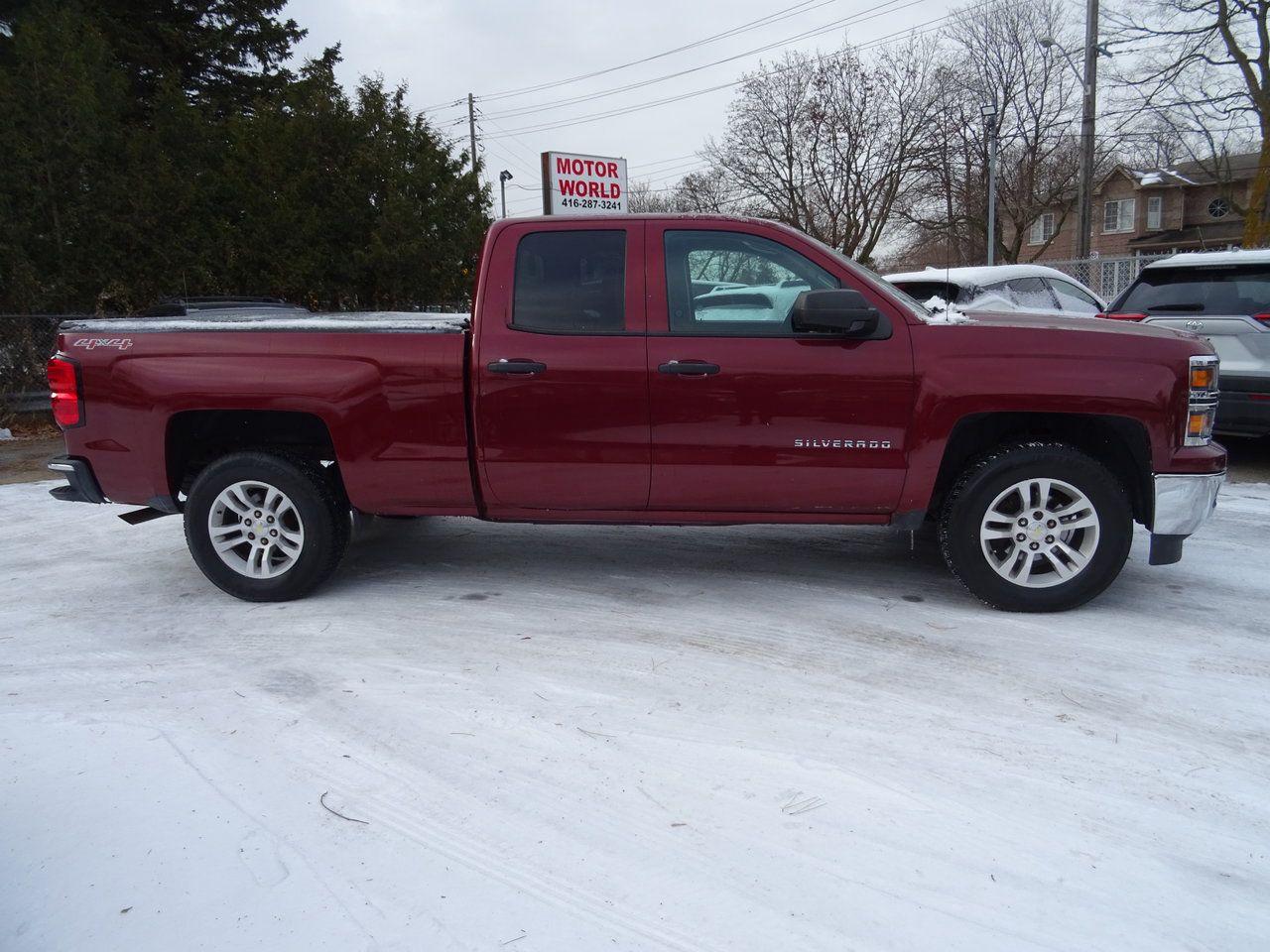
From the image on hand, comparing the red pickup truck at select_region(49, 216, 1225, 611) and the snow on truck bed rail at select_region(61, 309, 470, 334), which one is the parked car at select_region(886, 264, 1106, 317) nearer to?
the red pickup truck at select_region(49, 216, 1225, 611)

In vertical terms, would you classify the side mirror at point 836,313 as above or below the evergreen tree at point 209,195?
below

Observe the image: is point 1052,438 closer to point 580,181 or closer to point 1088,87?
point 580,181

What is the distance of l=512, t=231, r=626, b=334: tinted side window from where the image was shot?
4371 millimetres

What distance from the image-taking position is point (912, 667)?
3.71 meters

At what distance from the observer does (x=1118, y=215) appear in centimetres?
5081

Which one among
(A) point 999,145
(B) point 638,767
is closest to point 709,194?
(A) point 999,145

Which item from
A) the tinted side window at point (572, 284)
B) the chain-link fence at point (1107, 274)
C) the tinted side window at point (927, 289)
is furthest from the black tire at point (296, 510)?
the chain-link fence at point (1107, 274)

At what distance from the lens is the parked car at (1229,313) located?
7.07 meters

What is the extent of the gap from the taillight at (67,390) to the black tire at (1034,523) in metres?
4.32

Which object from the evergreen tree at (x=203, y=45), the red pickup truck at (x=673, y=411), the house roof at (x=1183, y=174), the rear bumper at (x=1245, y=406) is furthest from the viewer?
the house roof at (x=1183, y=174)

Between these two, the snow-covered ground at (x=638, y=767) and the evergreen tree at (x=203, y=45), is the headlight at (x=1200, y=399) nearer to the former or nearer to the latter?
the snow-covered ground at (x=638, y=767)

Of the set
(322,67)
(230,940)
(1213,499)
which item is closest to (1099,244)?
(322,67)

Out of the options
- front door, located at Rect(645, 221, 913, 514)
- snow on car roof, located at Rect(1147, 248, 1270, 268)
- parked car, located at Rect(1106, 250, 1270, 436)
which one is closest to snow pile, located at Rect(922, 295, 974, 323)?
Result: front door, located at Rect(645, 221, 913, 514)

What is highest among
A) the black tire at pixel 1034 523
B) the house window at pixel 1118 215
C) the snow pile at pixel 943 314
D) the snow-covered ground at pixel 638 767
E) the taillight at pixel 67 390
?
the house window at pixel 1118 215
